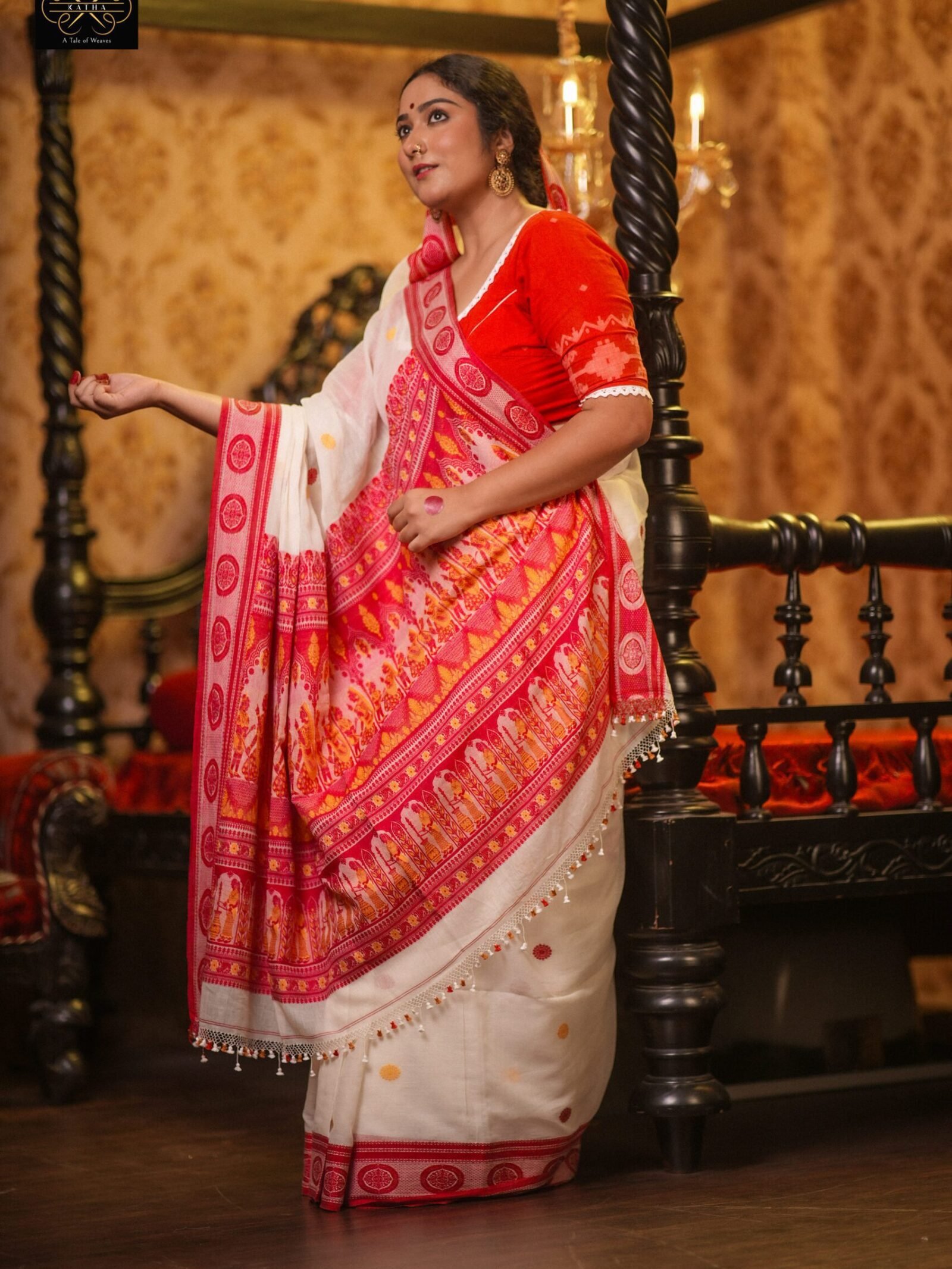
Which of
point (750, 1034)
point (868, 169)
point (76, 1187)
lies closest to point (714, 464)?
point (868, 169)

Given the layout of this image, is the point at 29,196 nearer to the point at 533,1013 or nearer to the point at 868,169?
the point at 868,169

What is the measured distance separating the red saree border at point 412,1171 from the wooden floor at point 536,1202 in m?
0.03

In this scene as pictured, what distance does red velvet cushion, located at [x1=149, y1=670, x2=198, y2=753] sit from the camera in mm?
3912

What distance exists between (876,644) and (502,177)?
3.43 ft

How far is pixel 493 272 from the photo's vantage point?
2398 millimetres

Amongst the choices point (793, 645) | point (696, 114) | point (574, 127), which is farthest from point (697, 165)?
point (793, 645)

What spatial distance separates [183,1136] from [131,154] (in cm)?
288

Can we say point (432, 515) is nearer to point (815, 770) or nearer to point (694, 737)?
point (694, 737)

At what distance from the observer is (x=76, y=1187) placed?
2502mm

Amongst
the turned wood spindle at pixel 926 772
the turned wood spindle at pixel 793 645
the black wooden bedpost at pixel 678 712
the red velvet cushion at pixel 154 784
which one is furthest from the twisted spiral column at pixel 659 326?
the red velvet cushion at pixel 154 784

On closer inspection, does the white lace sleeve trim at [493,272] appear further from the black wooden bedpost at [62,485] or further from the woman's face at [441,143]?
the black wooden bedpost at [62,485]

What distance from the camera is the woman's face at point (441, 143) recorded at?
93.9 inches

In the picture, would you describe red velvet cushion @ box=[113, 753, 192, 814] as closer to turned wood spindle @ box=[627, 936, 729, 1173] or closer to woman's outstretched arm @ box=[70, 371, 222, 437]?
woman's outstretched arm @ box=[70, 371, 222, 437]

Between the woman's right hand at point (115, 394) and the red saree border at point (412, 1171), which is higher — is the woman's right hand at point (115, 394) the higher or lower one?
the higher one
